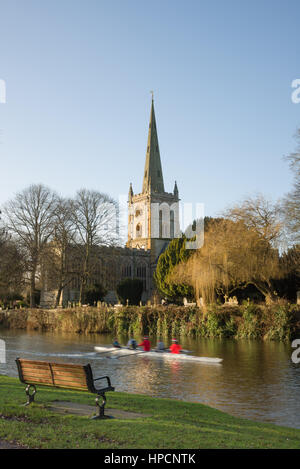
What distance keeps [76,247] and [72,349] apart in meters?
20.7

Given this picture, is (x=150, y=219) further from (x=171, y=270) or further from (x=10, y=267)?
(x=10, y=267)

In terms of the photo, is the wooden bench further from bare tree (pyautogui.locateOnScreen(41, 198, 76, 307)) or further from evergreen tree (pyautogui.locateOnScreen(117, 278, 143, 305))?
evergreen tree (pyautogui.locateOnScreen(117, 278, 143, 305))

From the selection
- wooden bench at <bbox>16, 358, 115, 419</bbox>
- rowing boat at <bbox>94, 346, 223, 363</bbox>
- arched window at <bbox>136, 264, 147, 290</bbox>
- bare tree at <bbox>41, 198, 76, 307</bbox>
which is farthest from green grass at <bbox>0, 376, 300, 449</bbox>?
arched window at <bbox>136, 264, 147, 290</bbox>

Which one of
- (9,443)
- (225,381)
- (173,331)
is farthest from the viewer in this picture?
(173,331)

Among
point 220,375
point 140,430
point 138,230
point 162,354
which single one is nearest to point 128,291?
point 162,354

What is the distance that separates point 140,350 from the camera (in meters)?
19.5

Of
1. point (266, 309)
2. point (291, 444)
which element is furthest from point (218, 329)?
point (291, 444)

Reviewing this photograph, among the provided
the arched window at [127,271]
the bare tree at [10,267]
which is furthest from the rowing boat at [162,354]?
the arched window at [127,271]

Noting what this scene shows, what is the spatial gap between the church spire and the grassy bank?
52.8 meters

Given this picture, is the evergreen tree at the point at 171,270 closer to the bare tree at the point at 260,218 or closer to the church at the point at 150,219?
the bare tree at the point at 260,218

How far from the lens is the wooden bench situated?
760 cm
